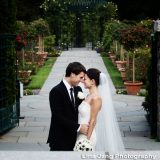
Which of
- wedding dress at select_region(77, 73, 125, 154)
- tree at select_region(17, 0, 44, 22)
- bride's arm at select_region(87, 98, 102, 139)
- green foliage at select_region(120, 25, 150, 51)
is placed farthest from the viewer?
tree at select_region(17, 0, 44, 22)

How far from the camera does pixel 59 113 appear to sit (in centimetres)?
621

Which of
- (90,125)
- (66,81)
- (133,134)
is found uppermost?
(66,81)

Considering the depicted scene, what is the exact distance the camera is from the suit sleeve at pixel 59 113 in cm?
619

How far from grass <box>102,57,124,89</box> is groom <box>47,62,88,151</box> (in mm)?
16166

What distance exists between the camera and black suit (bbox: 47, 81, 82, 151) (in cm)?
620

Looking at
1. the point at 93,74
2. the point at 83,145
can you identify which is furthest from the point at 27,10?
the point at 83,145

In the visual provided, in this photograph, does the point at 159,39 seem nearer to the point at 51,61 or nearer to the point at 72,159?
the point at 72,159

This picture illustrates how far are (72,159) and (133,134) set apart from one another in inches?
337

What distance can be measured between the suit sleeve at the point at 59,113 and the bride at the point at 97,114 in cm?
16

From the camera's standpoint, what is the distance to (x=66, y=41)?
1832 inches

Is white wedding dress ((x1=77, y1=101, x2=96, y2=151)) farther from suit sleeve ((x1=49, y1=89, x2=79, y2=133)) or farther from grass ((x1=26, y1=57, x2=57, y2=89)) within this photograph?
grass ((x1=26, y1=57, x2=57, y2=89))

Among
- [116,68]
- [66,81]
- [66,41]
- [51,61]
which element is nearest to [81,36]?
[66,41]

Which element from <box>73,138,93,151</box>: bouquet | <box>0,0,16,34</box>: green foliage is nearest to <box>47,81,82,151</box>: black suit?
<box>73,138,93,151</box>: bouquet

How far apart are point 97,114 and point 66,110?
1.14ft
